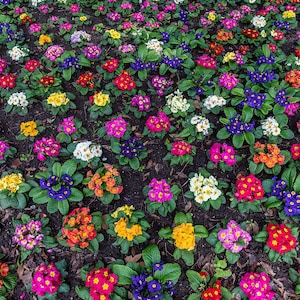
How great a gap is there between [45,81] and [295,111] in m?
4.04

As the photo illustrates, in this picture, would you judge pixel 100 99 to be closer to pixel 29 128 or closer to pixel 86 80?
pixel 86 80

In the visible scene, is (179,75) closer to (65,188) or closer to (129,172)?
(129,172)

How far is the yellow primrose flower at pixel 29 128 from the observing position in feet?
16.2

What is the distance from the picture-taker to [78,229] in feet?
13.3

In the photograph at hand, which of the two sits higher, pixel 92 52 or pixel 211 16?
pixel 211 16

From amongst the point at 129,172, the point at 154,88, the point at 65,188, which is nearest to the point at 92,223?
the point at 65,188

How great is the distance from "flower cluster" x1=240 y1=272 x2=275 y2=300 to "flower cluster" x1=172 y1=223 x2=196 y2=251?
0.71 meters

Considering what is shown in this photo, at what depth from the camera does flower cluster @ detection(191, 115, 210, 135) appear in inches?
196

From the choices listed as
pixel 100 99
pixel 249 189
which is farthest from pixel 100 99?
pixel 249 189

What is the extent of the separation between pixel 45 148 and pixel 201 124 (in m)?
2.28

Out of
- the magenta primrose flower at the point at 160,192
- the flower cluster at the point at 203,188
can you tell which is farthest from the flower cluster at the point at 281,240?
the magenta primrose flower at the point at 160,192

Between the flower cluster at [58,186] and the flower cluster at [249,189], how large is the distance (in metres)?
2.21

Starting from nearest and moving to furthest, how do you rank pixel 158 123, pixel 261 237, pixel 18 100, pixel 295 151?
pixel 261 237 < pixel 295 151 < pixel 158 123 < pixel 18 100

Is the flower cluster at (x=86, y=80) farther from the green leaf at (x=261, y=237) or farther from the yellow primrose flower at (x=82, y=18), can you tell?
the green leaf at (x=261, y=237)
